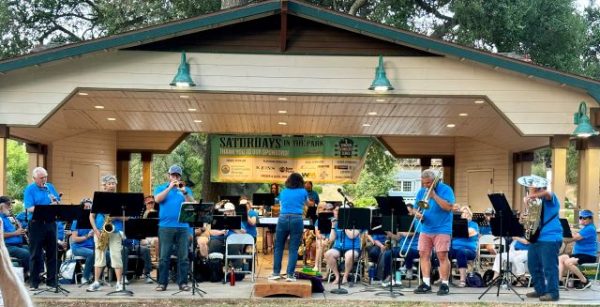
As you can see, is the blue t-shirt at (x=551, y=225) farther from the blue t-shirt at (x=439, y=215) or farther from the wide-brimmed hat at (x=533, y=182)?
the blue t-shirt at (x=439, y=215)

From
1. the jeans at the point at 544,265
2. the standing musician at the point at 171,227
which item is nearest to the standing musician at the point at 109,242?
the standing musician at the point at 171,227

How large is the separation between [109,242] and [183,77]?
11.0 feet

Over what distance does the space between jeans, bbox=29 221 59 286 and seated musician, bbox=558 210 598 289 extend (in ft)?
25.4

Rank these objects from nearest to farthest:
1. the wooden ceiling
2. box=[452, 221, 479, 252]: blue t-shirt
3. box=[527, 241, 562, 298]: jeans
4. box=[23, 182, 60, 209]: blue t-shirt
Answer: box=[527, 241, 562, 298]: jeans, box=[23, 182, 60, 209]: blue t-shirt, box=[452, 221, 479, 252]: blue t-shirt, the wooden ceiling

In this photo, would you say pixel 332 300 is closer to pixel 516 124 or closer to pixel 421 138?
pixel 516 124

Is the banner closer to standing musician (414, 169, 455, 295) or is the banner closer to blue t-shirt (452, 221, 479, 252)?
blue t-shirt (452, 221, 479, 252)

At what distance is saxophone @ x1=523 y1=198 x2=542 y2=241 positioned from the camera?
33.9 feet

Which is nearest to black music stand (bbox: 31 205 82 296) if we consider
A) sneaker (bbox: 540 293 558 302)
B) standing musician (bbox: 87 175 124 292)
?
standing musician (bbox: 87 175 124 292)

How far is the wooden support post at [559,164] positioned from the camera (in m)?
14.3

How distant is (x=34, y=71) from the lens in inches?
547

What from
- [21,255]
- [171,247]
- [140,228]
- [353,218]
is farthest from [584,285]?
[21,255]

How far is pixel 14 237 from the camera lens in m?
12.2

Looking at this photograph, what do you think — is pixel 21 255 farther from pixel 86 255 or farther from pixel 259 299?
Result: pixel 259 299

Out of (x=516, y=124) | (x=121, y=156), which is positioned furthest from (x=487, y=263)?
(x=121, y=156)
